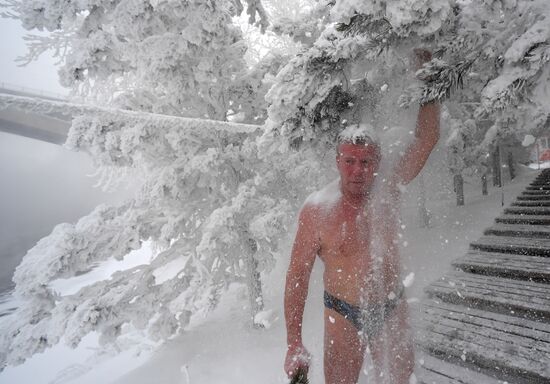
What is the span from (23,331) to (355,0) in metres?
6.09

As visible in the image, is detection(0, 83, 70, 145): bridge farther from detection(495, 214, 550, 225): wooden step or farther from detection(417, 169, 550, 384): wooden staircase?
detection(417, 169, 550, 384): wooden staircase

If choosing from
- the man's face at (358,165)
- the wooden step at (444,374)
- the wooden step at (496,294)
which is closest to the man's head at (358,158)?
the man's face at (358,165)

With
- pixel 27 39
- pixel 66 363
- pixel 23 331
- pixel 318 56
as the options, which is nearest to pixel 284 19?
pixel 318 56

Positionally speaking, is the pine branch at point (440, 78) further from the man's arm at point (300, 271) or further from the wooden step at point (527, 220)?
the wooden step at point (527, 220)

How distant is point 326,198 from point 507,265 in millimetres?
2688

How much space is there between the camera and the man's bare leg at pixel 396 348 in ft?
8.01

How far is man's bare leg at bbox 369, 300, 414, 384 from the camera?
2441 millimetres

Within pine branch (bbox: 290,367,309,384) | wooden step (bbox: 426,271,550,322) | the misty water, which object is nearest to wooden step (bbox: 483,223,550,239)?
wooden step (bbox: 426,271,550,322)

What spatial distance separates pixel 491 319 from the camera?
9.10ft

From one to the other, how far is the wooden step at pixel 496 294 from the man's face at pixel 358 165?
1881mm

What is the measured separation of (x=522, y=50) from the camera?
166 cm

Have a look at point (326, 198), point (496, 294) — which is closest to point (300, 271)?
point (326, 198)

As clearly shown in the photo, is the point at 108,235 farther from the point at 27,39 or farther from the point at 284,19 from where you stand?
the point at 284,19

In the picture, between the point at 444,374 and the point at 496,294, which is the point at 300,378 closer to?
the point at 444,374
